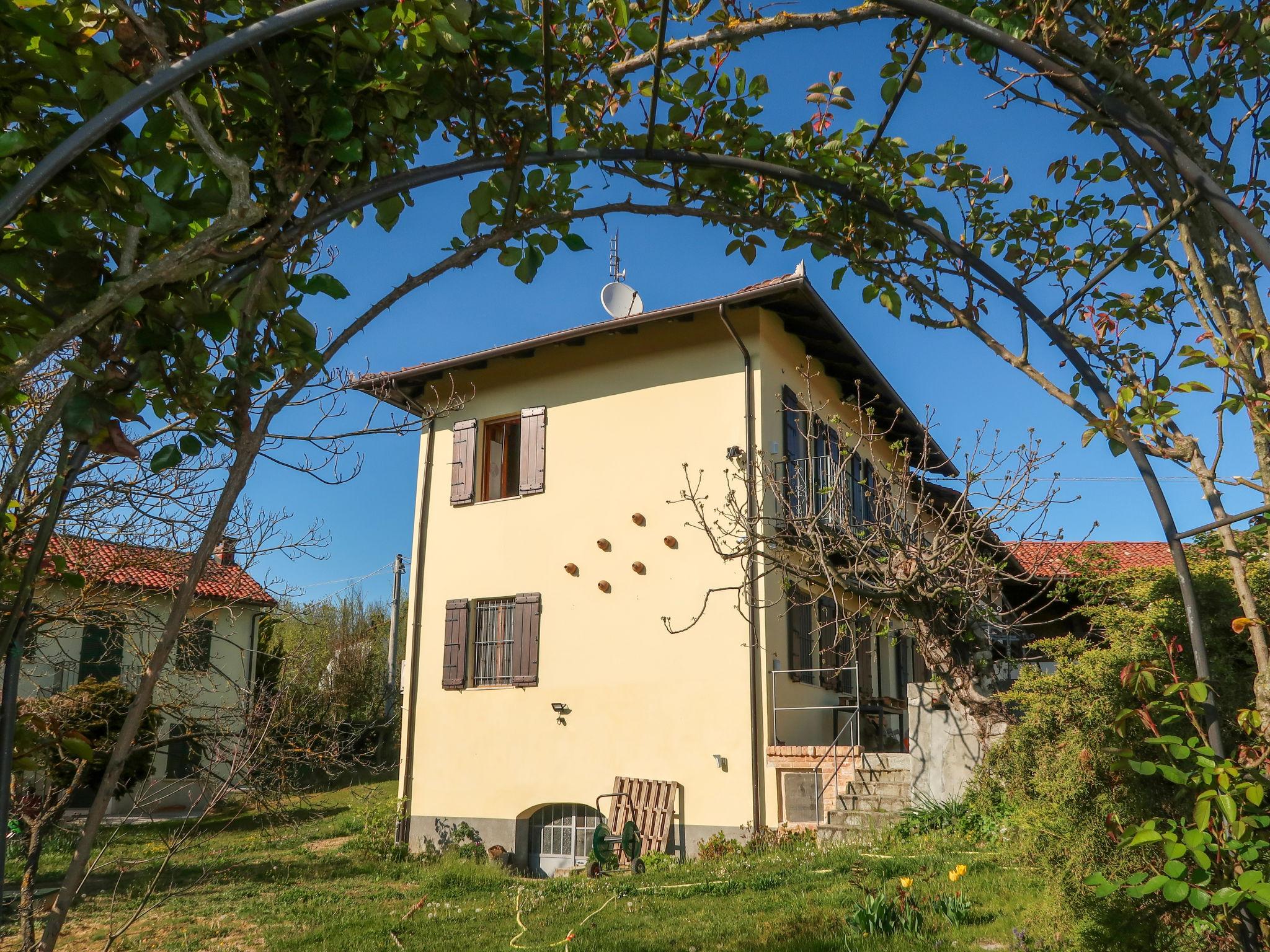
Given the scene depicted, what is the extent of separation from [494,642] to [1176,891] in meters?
12.2

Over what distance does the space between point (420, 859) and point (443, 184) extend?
12.0 m

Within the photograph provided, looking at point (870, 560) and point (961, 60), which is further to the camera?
point (870, 560)

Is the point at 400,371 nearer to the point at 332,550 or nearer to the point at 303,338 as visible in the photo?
the point at 332,550

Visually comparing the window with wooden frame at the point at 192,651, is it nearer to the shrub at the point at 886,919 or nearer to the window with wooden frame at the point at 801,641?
the shrub at the point at 886,919

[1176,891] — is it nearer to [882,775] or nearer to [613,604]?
[882,775]

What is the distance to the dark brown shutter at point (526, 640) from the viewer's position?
1304cm

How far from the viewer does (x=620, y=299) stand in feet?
44.8

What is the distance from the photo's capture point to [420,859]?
12758 millimetres

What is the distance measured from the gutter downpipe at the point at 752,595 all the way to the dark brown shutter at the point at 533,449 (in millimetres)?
3193

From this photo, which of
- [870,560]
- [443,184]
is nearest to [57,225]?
[443,184]

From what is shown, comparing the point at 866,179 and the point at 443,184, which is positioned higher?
the point at 866,179

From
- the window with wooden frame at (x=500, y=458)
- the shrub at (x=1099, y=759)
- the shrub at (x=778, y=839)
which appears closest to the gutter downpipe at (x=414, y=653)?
the window with wooden frame at (x=500, y=458)

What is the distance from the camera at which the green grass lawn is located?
5.77 metres

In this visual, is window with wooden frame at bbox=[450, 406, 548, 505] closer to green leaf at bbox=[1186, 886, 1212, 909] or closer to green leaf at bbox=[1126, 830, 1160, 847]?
green leaf at bbox=[1126, 830, 1160, 847]
